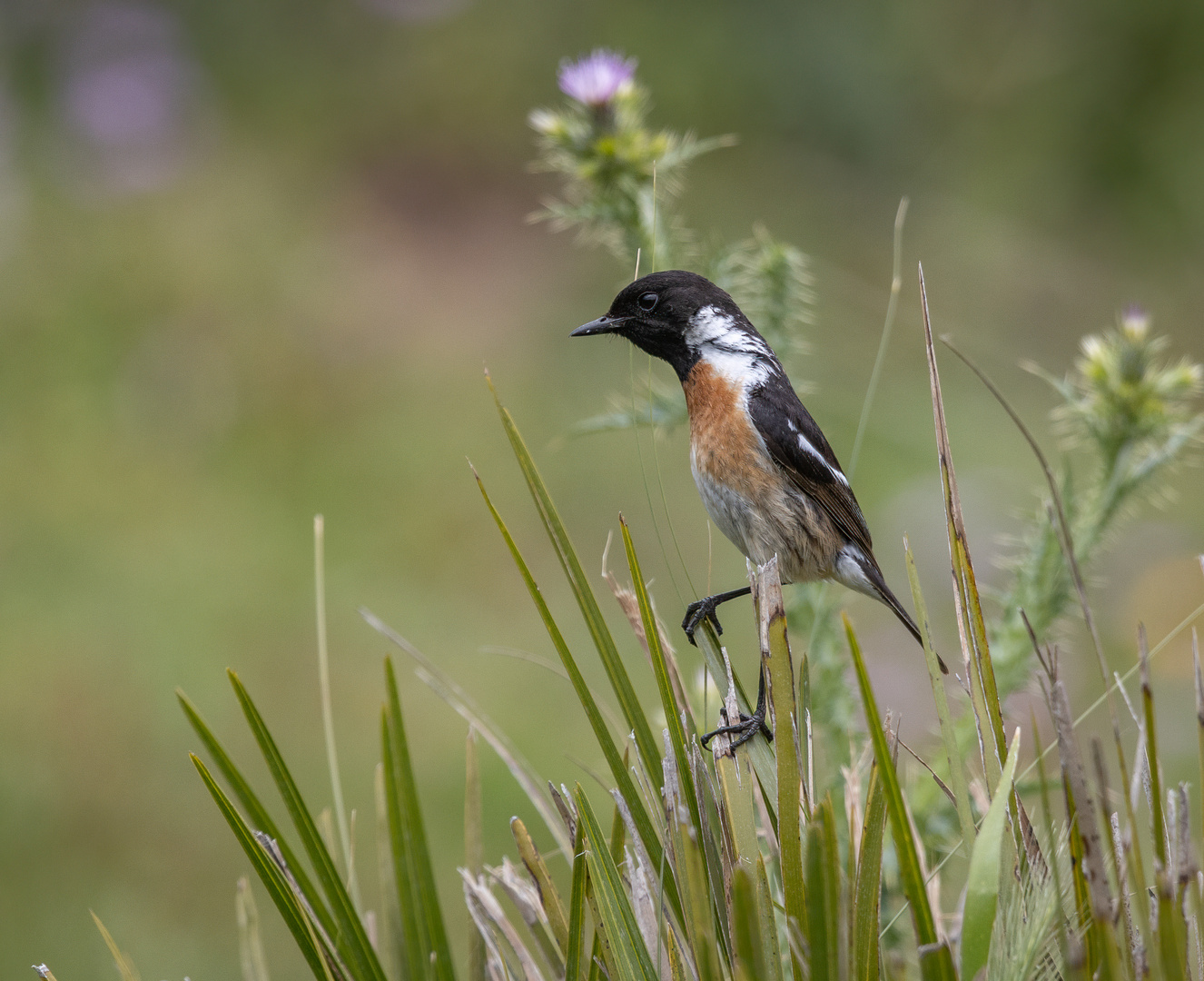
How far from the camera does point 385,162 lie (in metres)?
6.82

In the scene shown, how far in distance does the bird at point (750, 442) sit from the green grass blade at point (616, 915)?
1.14 m

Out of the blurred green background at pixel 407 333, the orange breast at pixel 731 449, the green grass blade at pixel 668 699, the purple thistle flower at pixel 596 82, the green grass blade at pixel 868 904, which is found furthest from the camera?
the blurred green background at pixel 407 333

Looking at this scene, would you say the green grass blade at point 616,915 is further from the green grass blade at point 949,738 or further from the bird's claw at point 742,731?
the green grass blade at point 949,738

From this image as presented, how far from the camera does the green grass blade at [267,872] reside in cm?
122

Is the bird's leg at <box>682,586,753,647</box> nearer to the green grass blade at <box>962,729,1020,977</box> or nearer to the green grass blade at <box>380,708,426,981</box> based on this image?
the green grass blade at <box>380,708,426,981</box>

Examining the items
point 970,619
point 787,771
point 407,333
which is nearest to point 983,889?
point 787,771

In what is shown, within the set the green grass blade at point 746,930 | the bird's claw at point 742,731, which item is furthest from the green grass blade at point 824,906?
the bird's claw at point 742,731

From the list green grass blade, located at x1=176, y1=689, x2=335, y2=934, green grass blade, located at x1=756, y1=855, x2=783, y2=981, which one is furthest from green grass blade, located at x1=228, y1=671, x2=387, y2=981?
green grass blade, located at x1=756, y1=855, x2=783, y2=981

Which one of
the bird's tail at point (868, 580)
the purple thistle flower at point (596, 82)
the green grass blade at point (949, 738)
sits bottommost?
the green grass blade at point (949, 738)

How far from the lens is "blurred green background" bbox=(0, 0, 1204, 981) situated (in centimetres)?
404

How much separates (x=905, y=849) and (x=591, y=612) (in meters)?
0.46

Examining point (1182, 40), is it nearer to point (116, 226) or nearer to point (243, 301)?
point (243, 301)

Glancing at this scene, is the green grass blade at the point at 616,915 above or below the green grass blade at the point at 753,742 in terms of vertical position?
below

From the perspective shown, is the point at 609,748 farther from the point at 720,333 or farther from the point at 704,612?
the point at 720,333
